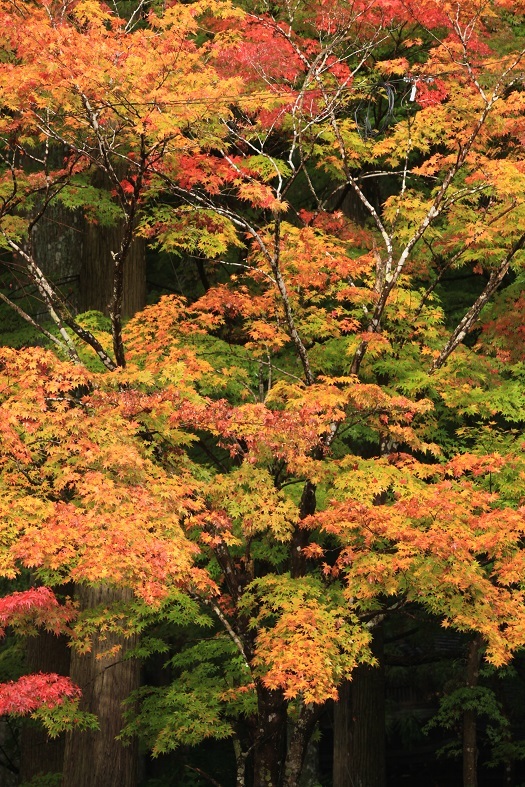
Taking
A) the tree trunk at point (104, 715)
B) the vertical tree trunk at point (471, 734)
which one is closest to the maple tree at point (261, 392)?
the tree trunk at point (104, 715)

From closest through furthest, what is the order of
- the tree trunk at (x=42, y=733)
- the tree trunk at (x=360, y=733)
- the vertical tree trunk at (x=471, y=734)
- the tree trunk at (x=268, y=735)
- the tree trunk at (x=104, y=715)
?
the tree trunk at (x=268, y=735) → the tree trunk at (x=104, y=715) → the vertical tree trunk at (x=471, y=734) → the tree trunk at (x=360, y=733) → the tree trunk at (x=42, y=733)

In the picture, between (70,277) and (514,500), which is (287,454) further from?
(70,277)

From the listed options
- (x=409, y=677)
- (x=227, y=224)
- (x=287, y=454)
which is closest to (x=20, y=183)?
(x=227, y=224)

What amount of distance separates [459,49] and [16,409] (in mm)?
6722

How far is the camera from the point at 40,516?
28.1 ft

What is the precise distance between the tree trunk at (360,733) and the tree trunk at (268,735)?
10.9 feet

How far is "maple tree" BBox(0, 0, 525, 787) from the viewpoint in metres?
8.94

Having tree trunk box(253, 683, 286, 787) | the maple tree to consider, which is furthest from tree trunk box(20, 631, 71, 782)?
tree trunk box(253, 683, 286, 787)

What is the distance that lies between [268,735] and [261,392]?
3691 millimetres

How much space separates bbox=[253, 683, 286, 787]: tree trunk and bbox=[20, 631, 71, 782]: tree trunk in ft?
14.0

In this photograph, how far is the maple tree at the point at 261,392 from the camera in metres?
8.94

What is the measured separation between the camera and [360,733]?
13.9 metres

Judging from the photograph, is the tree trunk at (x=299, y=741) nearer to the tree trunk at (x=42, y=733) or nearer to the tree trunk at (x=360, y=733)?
the tree trunk at (x=360, y=733)

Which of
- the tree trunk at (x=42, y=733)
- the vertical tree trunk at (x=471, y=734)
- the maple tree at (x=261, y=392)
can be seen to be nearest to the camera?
the maple tree at (x=261, y=392)
